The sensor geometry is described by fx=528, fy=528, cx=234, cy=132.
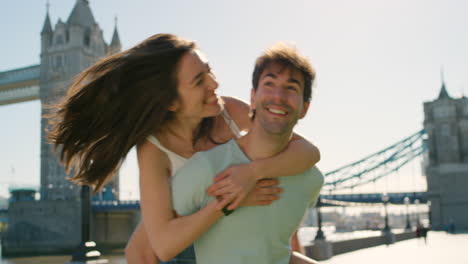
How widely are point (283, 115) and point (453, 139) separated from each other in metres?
50.2

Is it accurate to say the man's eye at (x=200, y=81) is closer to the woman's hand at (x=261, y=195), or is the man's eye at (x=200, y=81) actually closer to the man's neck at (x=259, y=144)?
the man's neck at (x=259, y=144)

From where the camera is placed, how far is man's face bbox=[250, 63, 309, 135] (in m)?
1.70

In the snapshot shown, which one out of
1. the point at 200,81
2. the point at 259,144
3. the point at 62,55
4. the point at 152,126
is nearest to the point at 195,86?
the point at 200,81

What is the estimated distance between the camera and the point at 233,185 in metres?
1.65

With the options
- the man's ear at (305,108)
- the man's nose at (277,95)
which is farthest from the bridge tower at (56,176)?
the man's nose at (277,95)

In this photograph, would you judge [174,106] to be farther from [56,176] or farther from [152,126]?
[56,176]

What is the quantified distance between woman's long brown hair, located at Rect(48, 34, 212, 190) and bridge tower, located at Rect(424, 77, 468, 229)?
153ft

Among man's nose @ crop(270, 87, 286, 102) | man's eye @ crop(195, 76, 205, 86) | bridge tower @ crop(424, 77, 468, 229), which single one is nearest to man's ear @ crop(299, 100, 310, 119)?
man's nose @ crop(270, 87, 286, 102)

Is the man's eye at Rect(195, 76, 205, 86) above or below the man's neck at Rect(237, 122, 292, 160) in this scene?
above

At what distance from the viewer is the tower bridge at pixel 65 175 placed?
43.1 meters

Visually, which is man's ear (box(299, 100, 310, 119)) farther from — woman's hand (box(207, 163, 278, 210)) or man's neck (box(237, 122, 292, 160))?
woman's hand (box(207, 163, 278, 210))

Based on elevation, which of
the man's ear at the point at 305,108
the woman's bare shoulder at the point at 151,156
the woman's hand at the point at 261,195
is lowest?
Result: the woman's hand at the point at 261,195

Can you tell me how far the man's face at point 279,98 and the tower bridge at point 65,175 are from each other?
34430mm

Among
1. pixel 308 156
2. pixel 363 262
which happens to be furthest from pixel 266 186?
pixel 363 262
